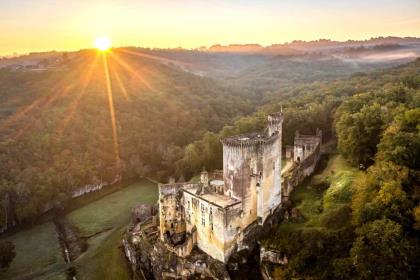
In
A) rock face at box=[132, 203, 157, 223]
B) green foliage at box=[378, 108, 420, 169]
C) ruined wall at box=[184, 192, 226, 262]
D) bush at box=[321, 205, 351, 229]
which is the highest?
green foliage at box=[378, 108, 420, 169]

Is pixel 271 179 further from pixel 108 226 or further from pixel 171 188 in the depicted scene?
pixel 108 226

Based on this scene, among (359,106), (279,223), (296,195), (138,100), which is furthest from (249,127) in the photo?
(138,100)

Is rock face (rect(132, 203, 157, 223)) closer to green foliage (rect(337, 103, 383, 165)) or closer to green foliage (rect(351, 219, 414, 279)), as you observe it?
green foliage (rect(337, 103, 383, 165))

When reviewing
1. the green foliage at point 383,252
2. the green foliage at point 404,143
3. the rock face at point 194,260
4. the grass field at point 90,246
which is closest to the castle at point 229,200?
the rock face at point 194,260

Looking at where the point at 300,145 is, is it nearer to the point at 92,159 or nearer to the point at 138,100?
the point at 92,159

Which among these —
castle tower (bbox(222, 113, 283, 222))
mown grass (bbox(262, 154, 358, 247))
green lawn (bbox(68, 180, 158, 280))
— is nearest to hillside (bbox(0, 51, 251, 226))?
green lawn (bbox(68, 180, 158, 280))

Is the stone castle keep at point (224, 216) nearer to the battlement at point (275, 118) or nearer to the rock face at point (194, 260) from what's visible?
the rock face at point (194, 260)

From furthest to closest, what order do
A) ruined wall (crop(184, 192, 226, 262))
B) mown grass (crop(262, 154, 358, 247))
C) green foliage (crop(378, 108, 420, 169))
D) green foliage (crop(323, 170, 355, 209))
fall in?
green foliage (crop(323, 170, 355, 209)) → ruined wall (crop(184, 192, 226, 262)) → mown grass (crop(262, 154, 358, 247)) → green foliage (crop(378, 108, 420, 169))
